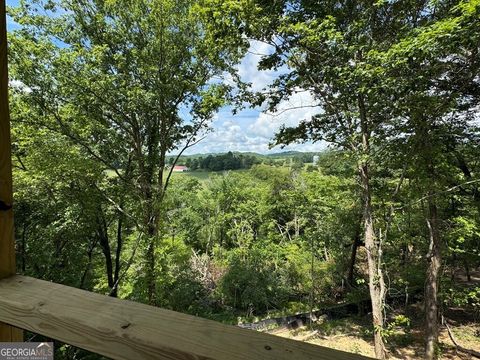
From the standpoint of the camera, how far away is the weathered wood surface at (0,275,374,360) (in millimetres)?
542

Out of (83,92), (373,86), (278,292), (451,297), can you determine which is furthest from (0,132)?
(278,292)

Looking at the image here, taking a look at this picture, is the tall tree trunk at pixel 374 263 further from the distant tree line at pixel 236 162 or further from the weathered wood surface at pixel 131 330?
the distant tree line at pixel 236 162

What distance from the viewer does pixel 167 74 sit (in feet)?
28.9

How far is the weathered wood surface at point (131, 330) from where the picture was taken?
0.54 meters

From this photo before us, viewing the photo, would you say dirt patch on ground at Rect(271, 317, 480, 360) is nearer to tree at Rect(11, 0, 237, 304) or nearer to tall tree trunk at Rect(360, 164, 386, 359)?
tall tree trunk at Rect(360, 164, 386, 359)

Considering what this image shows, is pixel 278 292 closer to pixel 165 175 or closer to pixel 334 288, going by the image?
pixel 334 288

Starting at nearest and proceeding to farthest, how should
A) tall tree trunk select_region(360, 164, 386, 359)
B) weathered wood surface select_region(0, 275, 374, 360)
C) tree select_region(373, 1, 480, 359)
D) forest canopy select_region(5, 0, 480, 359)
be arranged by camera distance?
1. weathered wood surface select_region(0, 275, 374, 360)
2. tree select_region(373, 1, 480, 359)
3. forest canopy select_region(5, 0, 480, 359)
4. tall tree trunk select_region(360, 164, 386, 359)

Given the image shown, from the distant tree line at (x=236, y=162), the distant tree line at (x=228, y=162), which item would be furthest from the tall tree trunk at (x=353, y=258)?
the distant tree line at (x=228, y=162)

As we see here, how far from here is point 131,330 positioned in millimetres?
617

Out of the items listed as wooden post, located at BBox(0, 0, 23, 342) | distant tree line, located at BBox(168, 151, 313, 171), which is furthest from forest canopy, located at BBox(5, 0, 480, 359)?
distant tree line, located at BBox(168, 151, 313, 171)

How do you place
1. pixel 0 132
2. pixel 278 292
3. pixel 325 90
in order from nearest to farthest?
pixel 0 132
pixel 325 90
pixel 278 292

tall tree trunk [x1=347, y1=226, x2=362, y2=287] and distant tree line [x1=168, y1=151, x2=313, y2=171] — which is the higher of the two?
distant tree line [x1=168, y1=151, x2=313, y2=171]

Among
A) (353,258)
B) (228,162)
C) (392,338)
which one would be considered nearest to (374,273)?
(392,338)

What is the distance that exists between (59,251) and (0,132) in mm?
9721
